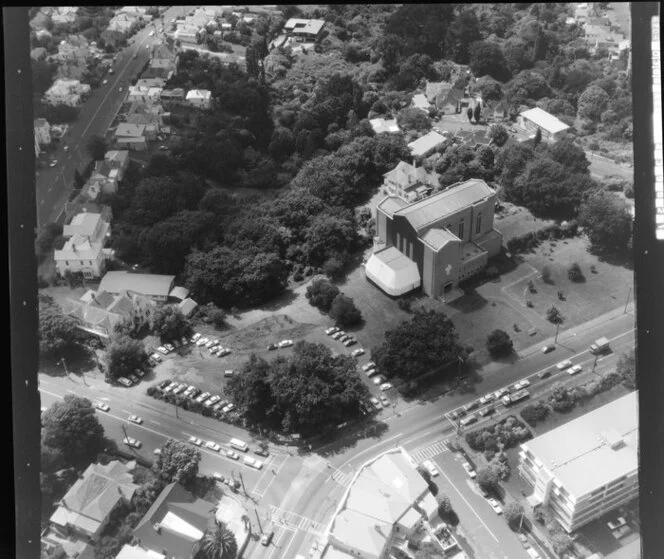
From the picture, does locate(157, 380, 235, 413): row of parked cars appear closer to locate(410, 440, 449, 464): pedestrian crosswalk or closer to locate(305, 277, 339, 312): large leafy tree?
locate(305, 277, 339, 312): large leafy tree

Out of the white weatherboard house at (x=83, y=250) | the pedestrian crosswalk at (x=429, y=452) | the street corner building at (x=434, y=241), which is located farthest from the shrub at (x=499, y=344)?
the white weatherboard house at (x=83, y=250)

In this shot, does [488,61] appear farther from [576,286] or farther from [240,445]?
[240,445]

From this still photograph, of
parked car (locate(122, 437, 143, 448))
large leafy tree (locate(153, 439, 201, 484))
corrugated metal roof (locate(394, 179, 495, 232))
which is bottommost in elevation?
parked car (locate(122, 437, 143, 448))

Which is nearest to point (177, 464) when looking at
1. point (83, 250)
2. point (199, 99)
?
point (83, 250)

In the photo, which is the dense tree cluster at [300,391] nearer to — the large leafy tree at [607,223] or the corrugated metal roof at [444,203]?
the corrugated metal roof at [444,203]

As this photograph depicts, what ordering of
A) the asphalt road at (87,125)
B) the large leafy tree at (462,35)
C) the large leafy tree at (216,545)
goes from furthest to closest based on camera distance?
the large leafy tree at (462,35), the asphalt road at (87,125), the large leafy tree at (216,545)

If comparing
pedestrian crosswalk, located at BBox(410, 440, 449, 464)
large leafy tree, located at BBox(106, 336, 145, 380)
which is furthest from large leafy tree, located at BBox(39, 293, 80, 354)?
pedestrian crosswalk, located at BBox(410, 440, 449, 464)

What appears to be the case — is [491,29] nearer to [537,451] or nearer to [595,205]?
[595,205]
